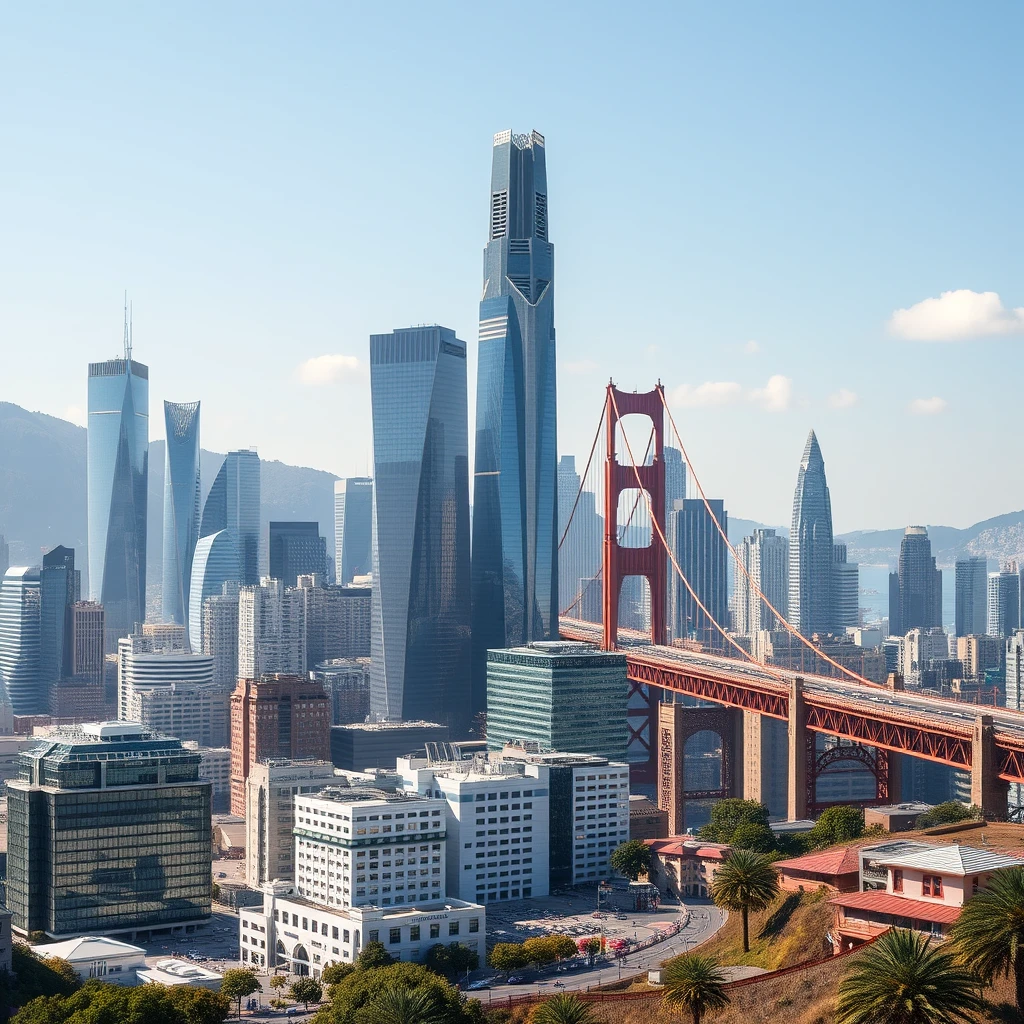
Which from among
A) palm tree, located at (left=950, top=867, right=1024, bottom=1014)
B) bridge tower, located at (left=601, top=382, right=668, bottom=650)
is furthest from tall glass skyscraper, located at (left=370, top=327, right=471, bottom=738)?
palm tree, located at (left=950, top=867, right=1024, bottom=1014)

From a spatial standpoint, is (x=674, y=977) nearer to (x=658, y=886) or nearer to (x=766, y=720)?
(x=658, y=886)

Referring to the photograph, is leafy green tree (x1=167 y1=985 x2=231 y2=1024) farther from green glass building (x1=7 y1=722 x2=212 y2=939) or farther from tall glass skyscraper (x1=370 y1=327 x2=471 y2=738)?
tall glass skyscraper (x1=370 y1=327 x2=471 y2=738)

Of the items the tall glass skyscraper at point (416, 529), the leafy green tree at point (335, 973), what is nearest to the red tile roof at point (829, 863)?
the leafy green tree at point (335, 973)


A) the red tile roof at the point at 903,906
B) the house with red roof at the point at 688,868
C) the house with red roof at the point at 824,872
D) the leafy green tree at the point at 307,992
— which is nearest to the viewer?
the red tile roof at the point at 903,906

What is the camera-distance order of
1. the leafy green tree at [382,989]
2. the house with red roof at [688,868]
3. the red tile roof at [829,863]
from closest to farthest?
1. the leafy green tree at [382,989]
2. the red tile roof at [829,863]
3. the house with red roof at [688,868]

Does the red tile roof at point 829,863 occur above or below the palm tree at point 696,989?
above

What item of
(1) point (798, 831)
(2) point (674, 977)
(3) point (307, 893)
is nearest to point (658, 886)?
(1) point (798, 831)

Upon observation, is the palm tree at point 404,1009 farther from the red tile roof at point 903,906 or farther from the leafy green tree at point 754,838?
the leafy green tree at point 754,838

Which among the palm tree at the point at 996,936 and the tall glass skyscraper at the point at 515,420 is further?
the tall glass skyscraper at the point at 515,420
